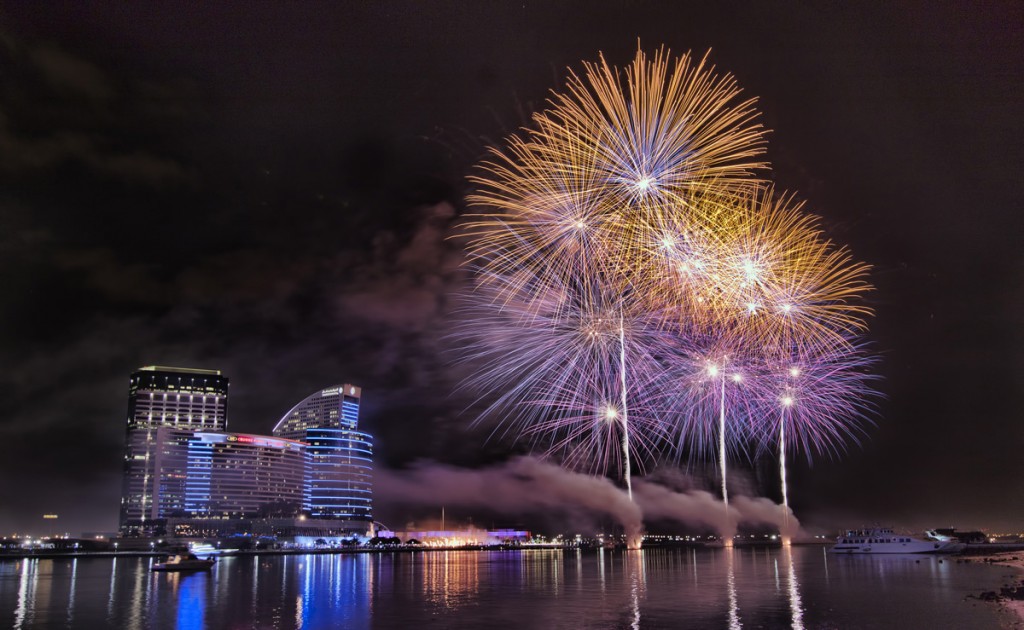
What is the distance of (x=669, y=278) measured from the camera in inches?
1288

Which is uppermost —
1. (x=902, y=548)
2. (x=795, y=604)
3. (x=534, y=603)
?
(x=795, y=604)

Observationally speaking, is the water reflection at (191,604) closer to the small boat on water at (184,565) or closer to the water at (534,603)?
the water at (534,603)

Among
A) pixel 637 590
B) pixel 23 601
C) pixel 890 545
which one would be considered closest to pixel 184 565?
pixel 23 601

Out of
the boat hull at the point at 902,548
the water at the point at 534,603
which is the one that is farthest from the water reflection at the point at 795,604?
the boat hull at the point at 902,548

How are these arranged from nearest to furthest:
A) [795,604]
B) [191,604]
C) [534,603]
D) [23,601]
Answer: [795,604] < [534,603] < [191,604] < [23,601]

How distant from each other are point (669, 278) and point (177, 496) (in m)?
198

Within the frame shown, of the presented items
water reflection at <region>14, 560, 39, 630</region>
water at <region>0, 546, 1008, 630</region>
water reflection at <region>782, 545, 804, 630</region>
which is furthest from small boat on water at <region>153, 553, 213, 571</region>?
water reflection at <region>782, 545, 804, 630</region>

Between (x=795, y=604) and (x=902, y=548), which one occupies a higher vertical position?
(x=795, y=604)

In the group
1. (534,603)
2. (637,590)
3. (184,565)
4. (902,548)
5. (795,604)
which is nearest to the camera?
(795,604)

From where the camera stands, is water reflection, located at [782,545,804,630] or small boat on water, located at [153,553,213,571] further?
small boat on water, located at [153,553,213,571]

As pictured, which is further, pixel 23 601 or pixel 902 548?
pixel 902 548

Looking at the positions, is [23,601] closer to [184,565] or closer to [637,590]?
[637,590]

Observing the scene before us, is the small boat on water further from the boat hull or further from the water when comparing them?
the boat hull

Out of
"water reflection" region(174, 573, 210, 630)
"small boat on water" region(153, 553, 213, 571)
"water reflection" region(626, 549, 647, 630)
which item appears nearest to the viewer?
"water reflection" region(626, 549, 647, 630)
